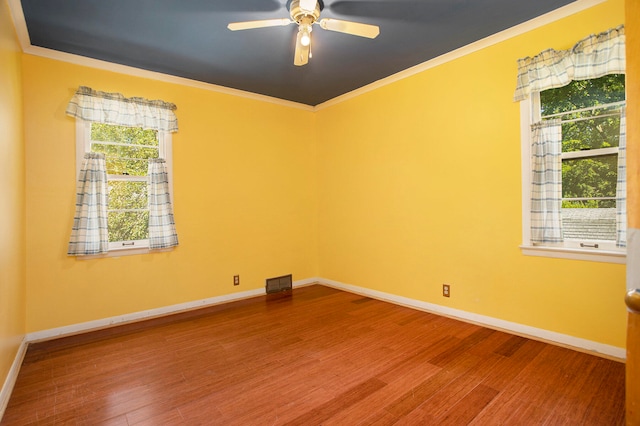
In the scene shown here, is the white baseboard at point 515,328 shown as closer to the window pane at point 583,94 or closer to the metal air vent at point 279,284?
the metal air vent at point 279,284

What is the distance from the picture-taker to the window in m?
2.34

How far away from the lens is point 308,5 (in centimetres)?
214

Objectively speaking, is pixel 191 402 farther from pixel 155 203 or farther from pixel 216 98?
pixel 216 98

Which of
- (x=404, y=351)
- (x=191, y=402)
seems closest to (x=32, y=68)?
(x=191, y=402)

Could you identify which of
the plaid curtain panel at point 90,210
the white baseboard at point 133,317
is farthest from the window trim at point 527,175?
the plaid curtain panel at point 90,210

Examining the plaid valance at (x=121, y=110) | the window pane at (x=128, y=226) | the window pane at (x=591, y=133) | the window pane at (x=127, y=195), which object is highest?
the plaid valance at (x=121, y=110)

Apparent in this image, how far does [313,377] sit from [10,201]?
94.3 inches

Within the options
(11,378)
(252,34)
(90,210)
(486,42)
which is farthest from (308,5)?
(11,378)

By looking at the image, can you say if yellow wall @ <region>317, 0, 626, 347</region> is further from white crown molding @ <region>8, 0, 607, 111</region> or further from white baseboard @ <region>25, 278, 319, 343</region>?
white baseboard @ <region>25, 278, 319, 343</region>

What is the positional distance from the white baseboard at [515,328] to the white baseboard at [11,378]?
3.27 metres

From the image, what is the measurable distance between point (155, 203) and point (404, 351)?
2.80 m

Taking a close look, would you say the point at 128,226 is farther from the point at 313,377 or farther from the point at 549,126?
the point at 549,126

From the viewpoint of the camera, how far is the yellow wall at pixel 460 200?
2.47m

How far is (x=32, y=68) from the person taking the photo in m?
2.83
